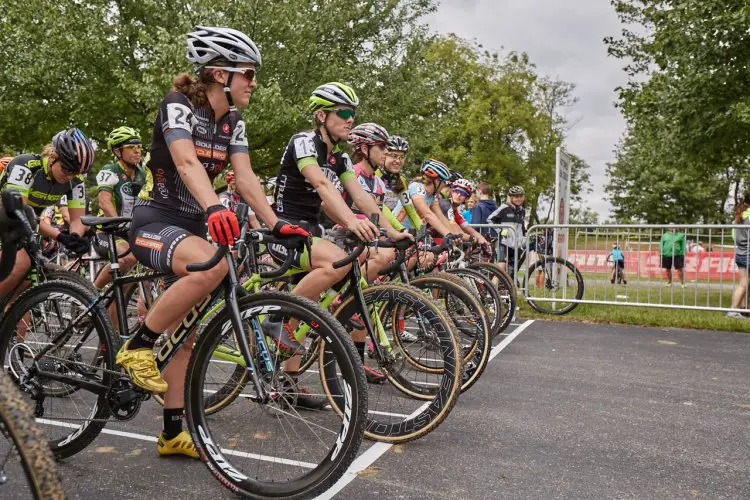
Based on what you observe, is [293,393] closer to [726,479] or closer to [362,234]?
[362,234]

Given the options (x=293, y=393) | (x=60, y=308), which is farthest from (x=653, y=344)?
(x=60, y=308)

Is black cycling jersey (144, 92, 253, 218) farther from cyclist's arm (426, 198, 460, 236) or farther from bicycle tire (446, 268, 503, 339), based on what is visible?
bicycle tire (446, 268, 503, 339)

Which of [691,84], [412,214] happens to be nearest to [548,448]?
[412,214]

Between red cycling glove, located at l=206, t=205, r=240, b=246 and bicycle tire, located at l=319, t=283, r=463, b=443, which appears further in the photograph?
bicycle tire, located at l=319, t=283, r=463, b=443

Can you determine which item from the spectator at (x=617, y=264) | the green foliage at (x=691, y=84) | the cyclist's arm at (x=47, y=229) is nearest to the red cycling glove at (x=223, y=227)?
the cyclist's arm at (x=47, y=229)

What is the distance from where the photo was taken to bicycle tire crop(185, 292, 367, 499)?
2.76m

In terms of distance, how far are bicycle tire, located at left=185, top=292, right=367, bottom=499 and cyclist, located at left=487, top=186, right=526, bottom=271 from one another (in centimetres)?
781

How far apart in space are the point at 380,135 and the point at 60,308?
9.25 ft

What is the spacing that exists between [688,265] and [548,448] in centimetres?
651

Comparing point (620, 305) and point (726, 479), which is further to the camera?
point (620, 305)

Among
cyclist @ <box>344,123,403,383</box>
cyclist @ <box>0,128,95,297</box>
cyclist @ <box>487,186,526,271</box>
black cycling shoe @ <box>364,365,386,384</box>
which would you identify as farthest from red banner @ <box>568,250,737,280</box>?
cyclist @ <box>0,128,95,297</box>

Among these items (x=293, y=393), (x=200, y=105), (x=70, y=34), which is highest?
(x=70, y=34)

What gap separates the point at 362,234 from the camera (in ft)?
12.2

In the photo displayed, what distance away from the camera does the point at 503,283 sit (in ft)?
26.3
